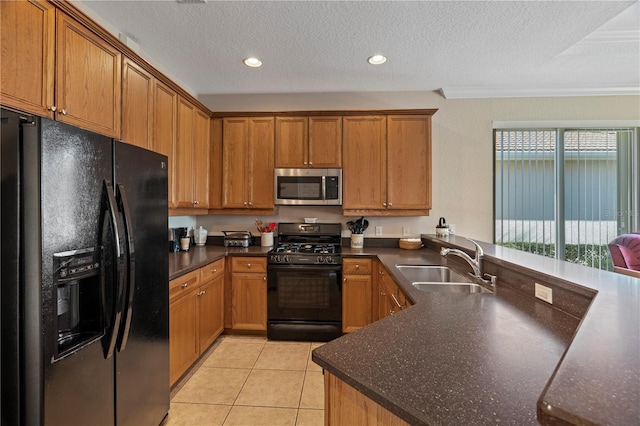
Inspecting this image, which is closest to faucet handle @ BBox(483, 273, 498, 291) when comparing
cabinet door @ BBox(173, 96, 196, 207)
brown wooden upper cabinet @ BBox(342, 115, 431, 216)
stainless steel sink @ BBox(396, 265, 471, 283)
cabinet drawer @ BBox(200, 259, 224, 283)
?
stainless steel sink @ BBox(396, 265, 471, 283)

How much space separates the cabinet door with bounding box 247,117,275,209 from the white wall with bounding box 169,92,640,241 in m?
0.38

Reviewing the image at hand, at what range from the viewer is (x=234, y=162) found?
3.28 metres

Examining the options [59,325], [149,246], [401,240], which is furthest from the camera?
[401,240]

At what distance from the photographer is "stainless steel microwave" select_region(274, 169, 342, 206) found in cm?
320

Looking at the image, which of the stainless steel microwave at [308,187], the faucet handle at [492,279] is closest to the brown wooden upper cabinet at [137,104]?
the stainless steel microwave at [308,187]

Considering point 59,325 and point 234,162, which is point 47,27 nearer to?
point 59,325

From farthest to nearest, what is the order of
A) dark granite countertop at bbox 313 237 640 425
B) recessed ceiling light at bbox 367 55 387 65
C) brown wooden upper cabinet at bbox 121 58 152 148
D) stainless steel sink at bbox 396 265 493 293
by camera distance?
1. recessed ceiling light at bbox 367 55 387 65
2. brown wooden upper cabinet at bbox 121 58 152 148
3. stainless steel sink at bbox 396 265 493 293
4. dark granite countertop at bbox 313 237 640 425

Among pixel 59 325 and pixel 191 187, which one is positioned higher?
pixel 191 187

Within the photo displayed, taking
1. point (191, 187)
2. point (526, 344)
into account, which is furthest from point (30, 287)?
point (191, 187)

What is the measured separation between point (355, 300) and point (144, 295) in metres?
1.91

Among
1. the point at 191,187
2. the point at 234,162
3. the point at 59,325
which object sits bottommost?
the point at 59,325

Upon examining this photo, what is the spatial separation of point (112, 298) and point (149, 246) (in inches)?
14.4

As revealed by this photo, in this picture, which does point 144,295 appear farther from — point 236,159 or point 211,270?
point 236,159

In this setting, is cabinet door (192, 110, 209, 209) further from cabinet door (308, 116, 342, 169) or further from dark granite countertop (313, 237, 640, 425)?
dark granite countertop (313, 237, 640, 425)
